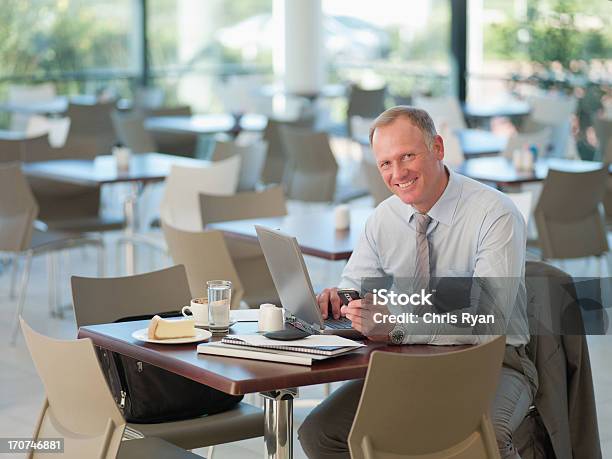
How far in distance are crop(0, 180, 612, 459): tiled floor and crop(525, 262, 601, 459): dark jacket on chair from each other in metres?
1.01

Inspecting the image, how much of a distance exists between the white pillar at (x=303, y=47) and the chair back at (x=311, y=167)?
17.1 feet

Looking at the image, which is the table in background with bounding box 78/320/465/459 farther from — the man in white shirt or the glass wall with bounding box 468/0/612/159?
the glass wall with bounding box 468/0/612/159

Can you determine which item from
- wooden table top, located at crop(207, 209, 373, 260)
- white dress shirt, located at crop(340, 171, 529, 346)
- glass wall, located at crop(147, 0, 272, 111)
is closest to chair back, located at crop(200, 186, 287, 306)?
wooden table top, located at crop(207, 209, 373, 260)

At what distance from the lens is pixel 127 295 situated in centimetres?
376

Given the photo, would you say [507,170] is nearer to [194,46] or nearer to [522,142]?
[522,142]

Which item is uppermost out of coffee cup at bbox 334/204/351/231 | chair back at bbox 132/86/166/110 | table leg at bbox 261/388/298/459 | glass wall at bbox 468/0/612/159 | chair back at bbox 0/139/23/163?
glass wall at bbox 468/0/612/159

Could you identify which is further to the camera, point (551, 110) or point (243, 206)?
point (551, 110)

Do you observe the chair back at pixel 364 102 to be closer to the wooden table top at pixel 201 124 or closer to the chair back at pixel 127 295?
the wooden table top at pixel 201 124

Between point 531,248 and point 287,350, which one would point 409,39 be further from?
point 287,350

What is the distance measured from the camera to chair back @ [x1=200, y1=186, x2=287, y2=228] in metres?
5.70

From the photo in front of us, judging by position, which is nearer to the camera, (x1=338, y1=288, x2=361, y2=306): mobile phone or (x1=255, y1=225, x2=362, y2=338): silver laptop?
(x1=255, y1=225, x2=362, y2=338): silver laptop

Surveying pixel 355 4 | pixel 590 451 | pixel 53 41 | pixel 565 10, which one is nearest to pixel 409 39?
pixel 355 4

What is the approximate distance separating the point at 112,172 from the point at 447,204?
12.0ft

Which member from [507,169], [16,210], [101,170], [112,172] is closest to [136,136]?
[101,170]
